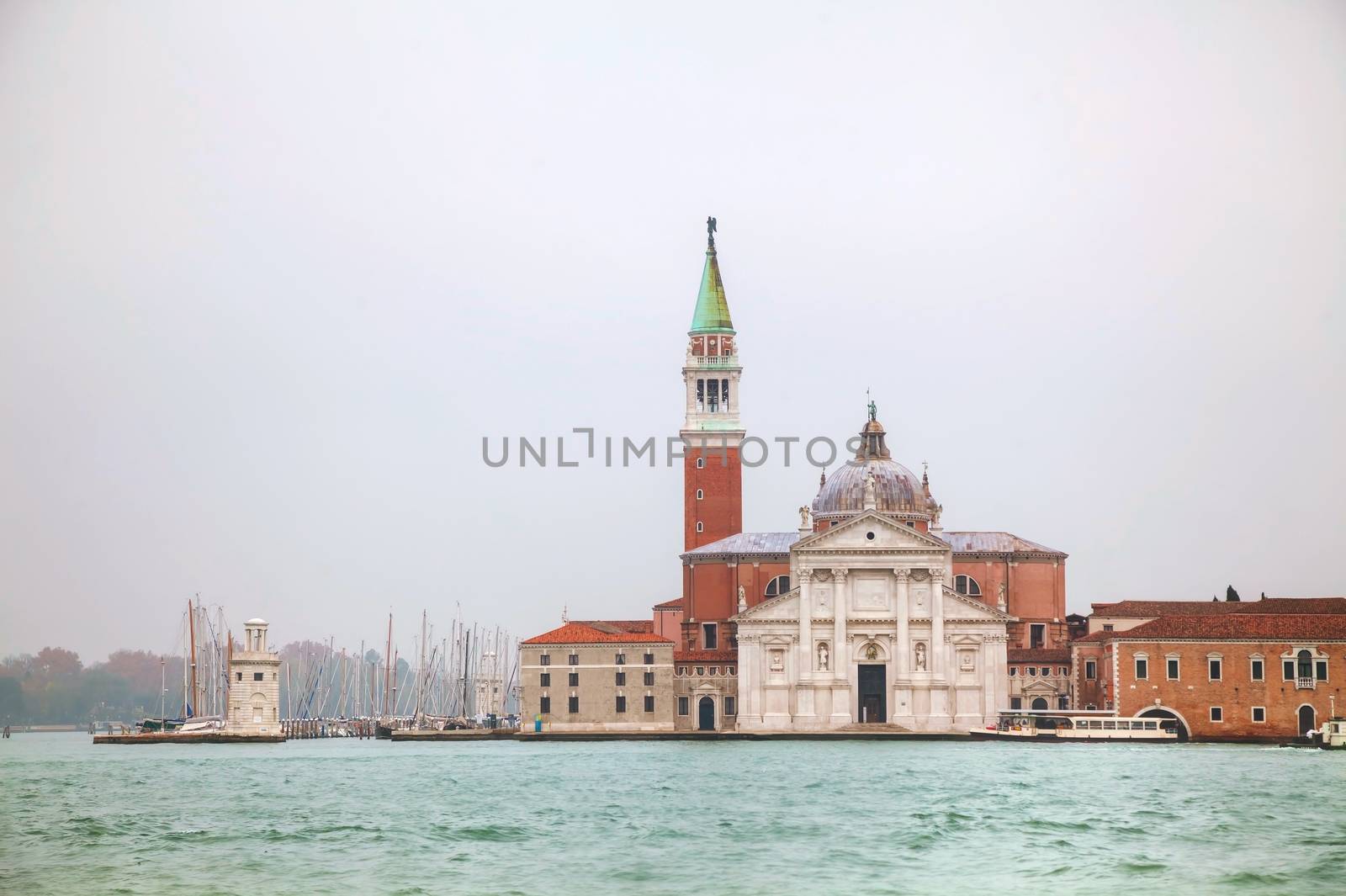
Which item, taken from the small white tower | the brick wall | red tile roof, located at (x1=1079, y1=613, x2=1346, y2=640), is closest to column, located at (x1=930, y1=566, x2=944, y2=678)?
red tile roof, located at (x1=1079, y1=613, x2=1346, y2=640)

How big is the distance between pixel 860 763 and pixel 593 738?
19242 mm

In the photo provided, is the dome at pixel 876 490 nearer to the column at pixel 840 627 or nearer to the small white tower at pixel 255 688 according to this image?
the column at pixel 840 627

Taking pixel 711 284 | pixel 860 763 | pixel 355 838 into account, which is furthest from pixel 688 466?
pixel 355 838

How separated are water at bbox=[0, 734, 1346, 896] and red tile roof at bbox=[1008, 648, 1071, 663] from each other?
13.5 metres

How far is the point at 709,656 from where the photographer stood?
71.6 metres

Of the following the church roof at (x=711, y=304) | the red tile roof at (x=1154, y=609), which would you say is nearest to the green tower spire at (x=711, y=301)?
the church roof at (x=711, y=304)

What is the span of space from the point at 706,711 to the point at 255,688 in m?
18.4

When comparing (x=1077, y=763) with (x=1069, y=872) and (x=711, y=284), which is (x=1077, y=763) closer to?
(x=1069, y=872)

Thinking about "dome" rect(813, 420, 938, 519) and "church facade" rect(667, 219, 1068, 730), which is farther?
"dome" rect(813, 420, 938, 519)

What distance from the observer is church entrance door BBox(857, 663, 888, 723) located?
69375 millimetres

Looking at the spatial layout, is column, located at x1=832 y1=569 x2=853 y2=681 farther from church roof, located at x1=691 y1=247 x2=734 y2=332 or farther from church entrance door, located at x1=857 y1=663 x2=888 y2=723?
church roof, located at x1=691 y1=247 x2=734 y2=332

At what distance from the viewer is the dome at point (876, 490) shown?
73000 millimetres

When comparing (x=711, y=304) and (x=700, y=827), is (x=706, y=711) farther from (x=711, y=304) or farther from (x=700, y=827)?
(x=700, y=827)

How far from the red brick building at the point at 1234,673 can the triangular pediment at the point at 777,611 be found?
10288mm
